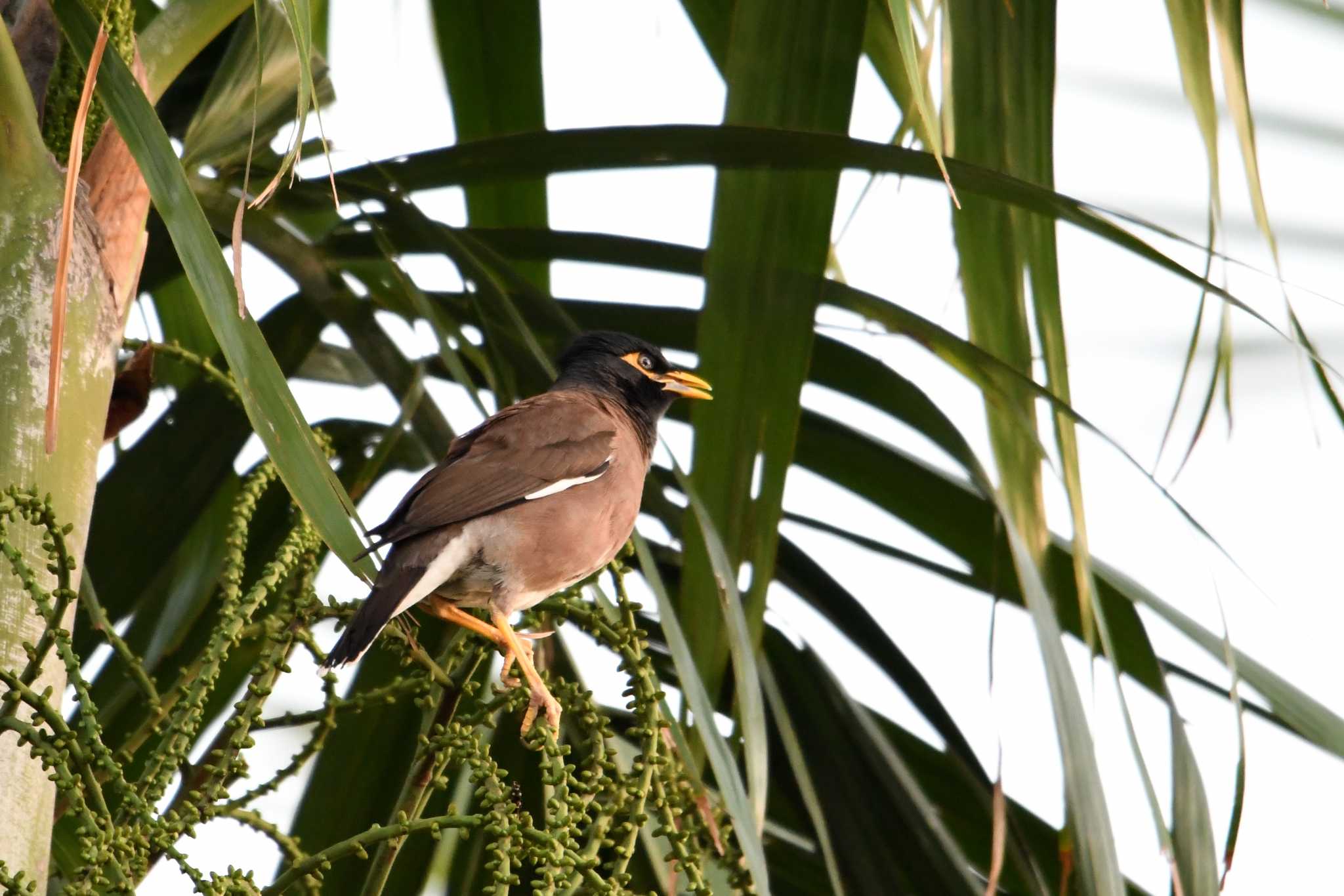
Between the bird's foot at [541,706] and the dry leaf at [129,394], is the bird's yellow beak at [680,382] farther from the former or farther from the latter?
the dry leaf at [129,394]

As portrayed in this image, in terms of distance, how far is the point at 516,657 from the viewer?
2180 millimetres

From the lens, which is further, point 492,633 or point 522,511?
point 522,511

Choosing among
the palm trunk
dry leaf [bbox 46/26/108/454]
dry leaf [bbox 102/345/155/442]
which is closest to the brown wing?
dry leaf [bbox 102/345/155/442]

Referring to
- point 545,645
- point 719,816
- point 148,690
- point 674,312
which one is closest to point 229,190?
point 674,312

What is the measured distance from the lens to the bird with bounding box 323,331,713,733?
233 cm

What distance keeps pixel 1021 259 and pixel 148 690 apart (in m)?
1.17

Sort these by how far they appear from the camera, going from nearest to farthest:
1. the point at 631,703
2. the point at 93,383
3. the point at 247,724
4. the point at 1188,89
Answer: the point at 247,724 < the point at 631,703 < the point at 93,383 < the point at 1188,89

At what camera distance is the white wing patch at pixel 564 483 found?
2.63m

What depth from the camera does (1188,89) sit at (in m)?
1.81

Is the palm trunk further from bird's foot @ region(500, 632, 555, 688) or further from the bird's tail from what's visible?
bird's foot @ region(500, 632, 555, 688)

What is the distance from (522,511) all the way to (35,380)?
115 cm

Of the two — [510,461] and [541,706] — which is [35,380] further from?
[510,461]

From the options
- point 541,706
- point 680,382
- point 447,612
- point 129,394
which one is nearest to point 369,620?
point 541,706

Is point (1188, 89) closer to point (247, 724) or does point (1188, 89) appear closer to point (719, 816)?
point (719, 816)
